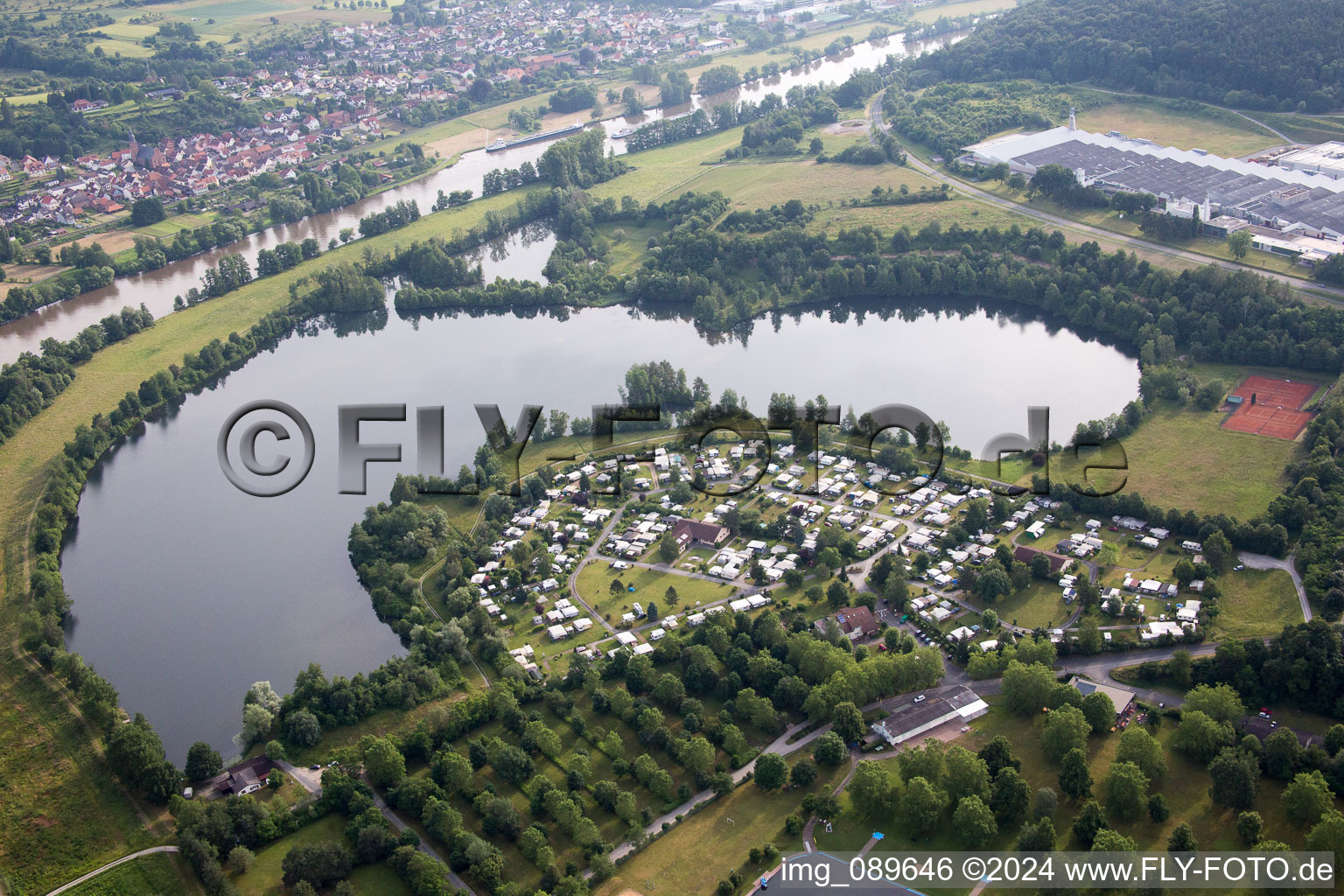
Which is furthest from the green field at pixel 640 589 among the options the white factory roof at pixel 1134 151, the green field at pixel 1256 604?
the white factory roof at pixel 1134 151

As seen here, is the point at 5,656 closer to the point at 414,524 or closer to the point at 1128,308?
the point at 414,524

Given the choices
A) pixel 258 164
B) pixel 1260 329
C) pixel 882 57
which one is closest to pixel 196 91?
pixel 258 164

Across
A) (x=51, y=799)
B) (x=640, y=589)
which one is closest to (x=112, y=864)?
(x=51, y=799)

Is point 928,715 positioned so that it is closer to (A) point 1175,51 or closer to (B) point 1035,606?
(B) point 1035,606

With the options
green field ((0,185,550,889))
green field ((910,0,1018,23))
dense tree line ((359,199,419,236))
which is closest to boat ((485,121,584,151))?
dense tree line ((359,199,419,236))

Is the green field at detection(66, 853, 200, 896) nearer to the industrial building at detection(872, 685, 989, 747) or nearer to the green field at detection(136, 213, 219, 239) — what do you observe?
the industrial building at detection(872, 685, 989, 747)
